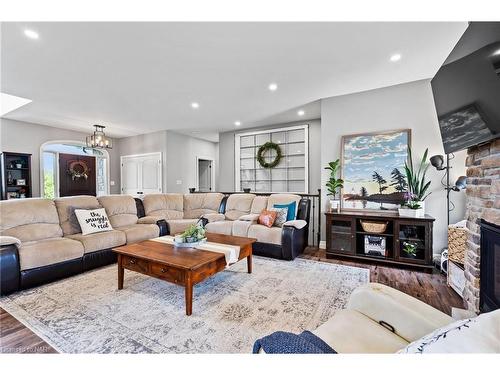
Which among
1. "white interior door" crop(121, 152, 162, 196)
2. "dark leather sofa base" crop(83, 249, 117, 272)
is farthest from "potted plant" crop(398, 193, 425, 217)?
"white interior door" crop(121, 152, 162, 196)

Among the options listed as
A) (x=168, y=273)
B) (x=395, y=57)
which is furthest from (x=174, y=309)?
(x=395, y=57)

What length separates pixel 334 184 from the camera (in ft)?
12.1

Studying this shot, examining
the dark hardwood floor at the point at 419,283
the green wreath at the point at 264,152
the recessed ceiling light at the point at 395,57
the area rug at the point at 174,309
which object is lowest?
the dark hardwood floor at the point at 419,283

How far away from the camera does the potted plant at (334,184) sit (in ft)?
12.1

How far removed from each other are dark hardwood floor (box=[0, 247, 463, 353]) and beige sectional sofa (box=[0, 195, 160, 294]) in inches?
18.8

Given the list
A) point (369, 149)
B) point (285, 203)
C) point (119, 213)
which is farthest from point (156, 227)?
point (369, 149)

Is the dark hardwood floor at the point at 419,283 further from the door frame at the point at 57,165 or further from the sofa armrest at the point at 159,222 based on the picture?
the door frame at the point at 57,165

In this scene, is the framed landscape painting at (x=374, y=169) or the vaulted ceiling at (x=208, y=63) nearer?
the vaulted ceiling at (x=208, y=63)

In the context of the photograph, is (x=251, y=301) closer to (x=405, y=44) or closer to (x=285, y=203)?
(x=285, y=203)

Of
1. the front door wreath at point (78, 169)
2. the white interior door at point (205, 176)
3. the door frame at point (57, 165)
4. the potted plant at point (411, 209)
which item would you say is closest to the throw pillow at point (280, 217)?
the potted plant at point (411, 209)

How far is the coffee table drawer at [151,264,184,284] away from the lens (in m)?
1.97

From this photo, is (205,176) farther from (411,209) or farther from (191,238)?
(411,209)

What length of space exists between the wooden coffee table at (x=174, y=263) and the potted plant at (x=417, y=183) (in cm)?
Answer: 243

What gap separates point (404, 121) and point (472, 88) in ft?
7.03
